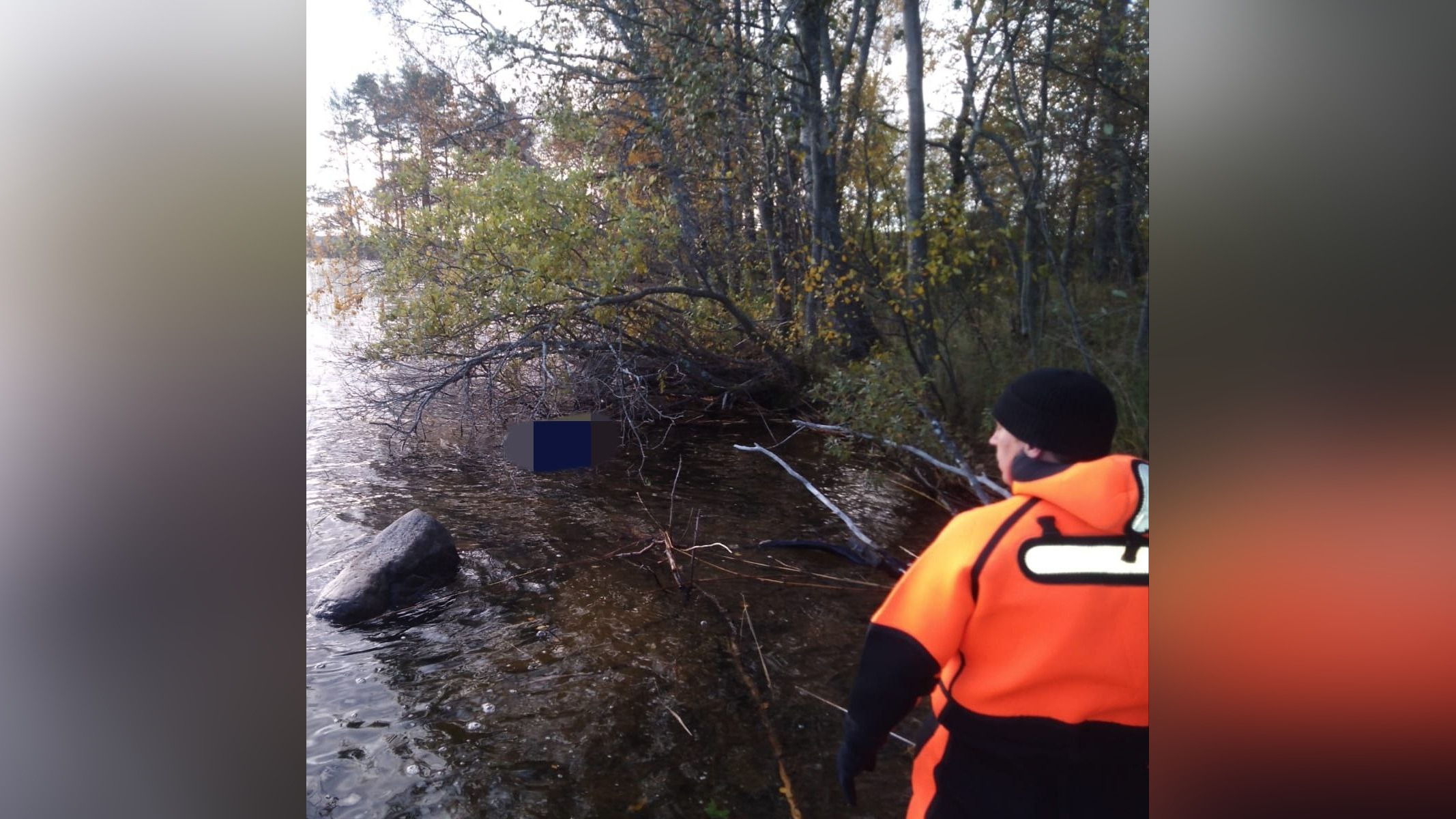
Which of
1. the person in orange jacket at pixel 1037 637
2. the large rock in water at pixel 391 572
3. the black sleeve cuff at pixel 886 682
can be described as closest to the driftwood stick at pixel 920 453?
the person in orange jacket at pixel 1037 637

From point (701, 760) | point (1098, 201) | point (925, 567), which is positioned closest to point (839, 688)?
point (701, 760)

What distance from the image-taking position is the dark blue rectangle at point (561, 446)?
7.59 ft

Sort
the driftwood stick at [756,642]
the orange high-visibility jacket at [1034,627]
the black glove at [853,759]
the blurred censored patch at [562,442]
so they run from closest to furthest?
the orange high-visibility jacket at [1034,627] < the black glove at [853,759] < the driftwood stick at [756,642] < the blurred censored patch at [562,442]

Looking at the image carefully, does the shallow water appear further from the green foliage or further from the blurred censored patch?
the green foliage

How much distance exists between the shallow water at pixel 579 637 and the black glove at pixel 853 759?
16.3 inches

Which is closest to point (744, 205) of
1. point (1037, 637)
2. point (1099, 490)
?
point (1099, 490)

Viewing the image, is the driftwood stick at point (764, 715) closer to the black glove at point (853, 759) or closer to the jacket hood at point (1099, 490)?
the black glove at point (853, 759)

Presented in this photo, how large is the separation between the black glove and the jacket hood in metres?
0.49

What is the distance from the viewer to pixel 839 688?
1931mm

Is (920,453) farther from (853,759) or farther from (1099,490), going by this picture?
(853,759)

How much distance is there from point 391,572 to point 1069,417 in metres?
1.60

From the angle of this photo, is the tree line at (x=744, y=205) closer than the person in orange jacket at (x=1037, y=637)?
No

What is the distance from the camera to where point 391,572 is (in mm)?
2055

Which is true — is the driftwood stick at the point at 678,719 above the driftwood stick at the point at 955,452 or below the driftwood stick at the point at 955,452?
below
